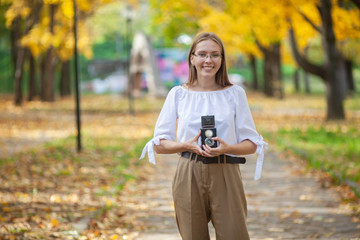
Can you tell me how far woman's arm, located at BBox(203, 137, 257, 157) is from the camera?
321cm


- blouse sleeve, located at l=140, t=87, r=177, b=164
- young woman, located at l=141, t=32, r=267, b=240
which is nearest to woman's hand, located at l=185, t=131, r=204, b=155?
young woman, located at l=141, t=32, r=267, b=240

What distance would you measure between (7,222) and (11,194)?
1668mm

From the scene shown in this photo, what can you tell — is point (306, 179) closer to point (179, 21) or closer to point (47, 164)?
point (47, 164)

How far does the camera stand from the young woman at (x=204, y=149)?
3332 mm

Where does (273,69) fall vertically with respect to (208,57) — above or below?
above

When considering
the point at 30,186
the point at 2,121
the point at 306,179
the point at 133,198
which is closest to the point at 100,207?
the point at 133,198

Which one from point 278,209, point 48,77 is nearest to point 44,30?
point 48,77

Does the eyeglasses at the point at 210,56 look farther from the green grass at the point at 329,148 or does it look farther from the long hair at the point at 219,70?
the green grass at the point at 329,148

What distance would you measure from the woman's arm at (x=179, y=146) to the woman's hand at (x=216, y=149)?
0.11 feet

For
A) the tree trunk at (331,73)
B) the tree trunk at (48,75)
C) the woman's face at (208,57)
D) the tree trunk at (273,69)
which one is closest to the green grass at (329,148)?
the tree trunk at (331,73)

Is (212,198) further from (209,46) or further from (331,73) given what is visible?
(331,73)

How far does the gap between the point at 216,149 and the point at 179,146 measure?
263 millimetres

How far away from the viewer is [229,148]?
128 inches

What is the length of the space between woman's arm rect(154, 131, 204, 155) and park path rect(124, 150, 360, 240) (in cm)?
262
